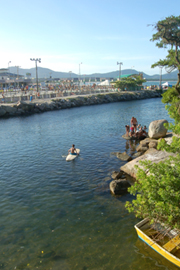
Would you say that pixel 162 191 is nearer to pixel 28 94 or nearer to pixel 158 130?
pixel 158 130

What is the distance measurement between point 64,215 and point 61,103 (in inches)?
1989

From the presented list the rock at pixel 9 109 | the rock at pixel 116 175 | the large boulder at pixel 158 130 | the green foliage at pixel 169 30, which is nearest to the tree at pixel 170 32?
the green foliage at pixel 169 30

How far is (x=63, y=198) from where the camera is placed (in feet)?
47.5

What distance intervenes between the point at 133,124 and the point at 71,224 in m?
20.2

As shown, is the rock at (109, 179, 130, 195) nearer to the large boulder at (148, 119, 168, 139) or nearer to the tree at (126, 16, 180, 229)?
the tree at (126, 16, 180, 229)

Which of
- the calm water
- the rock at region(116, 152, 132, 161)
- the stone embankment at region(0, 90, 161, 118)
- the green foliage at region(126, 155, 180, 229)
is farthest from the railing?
the green foliage at region(126, 155, 180, 229)

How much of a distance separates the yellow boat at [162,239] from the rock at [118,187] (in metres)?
4.35

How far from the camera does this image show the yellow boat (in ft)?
29.3

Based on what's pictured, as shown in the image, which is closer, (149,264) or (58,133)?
(149,264)

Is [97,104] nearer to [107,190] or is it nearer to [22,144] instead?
[22,144]

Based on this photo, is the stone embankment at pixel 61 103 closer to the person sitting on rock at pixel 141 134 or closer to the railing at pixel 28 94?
the railing at pixel 28 94

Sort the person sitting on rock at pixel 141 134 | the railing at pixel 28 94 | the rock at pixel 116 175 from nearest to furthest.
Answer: the rock at pixel 116 175 < the person sitting on rock at pixel 141 134 < the railing at pixel 28 94

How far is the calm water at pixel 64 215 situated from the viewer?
9.62 m

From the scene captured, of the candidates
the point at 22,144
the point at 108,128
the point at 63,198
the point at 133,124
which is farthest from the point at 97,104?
the point at 63,198
